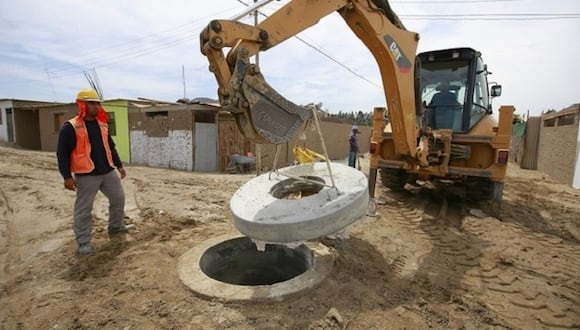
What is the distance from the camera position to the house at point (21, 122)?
69.5 ft

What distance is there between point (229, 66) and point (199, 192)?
519cm

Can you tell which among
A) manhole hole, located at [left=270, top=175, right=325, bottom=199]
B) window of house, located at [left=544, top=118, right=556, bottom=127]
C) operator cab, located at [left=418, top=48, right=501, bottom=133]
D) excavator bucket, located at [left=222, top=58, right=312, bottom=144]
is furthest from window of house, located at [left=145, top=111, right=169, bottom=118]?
window of house, located at [left=544, top=118, right=556, bottom=127]

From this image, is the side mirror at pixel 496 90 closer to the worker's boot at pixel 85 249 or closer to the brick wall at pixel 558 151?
the brick wall at pixel 558 151

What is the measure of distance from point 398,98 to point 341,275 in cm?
227

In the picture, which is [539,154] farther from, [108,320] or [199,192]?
[108,320]

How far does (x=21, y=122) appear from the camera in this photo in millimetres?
21609

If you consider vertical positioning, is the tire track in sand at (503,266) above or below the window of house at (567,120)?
below

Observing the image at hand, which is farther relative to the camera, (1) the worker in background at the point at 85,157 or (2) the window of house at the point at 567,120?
(2) the window of house at the point at 567,120

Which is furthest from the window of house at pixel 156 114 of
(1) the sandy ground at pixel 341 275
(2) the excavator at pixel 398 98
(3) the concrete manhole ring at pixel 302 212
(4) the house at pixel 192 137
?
(3) the concrete manhole ring at pixel 302 212

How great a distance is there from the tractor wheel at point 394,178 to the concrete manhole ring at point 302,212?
3320 mm

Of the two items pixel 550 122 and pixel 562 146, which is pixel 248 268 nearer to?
pixel 562 146

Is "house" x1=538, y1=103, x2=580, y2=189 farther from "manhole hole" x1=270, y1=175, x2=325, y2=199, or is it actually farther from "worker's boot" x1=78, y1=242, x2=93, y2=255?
"worker's boot" x1=78, y1=242, x2=93, y2=255

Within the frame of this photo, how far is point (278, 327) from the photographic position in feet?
8.05

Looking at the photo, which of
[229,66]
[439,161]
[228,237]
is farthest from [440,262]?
[229,66]
